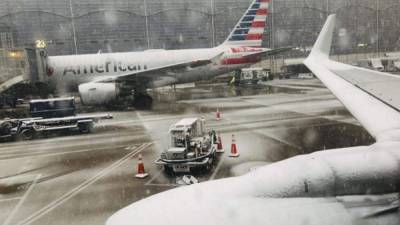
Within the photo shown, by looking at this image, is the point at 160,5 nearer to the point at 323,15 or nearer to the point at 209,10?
the point at 209,10

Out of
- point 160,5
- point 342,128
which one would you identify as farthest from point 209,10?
point 342,128

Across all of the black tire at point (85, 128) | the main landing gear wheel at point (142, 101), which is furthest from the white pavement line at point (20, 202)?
the main landing gear wheel at point (142, 101)

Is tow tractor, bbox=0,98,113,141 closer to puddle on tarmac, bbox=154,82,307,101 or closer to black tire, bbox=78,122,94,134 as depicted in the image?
black tire, bbox=78,122,94,134

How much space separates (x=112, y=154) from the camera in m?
13.0

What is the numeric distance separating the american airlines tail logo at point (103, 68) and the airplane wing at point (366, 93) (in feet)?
53.4

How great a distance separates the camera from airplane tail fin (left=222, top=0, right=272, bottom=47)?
32.1 metres

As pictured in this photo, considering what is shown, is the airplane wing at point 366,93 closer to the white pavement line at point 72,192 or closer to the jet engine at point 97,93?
the white pavement line at point 72,192

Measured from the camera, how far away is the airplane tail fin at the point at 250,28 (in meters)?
32.1

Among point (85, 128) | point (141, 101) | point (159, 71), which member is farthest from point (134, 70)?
point (85, 128)

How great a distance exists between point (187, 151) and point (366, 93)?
514cm

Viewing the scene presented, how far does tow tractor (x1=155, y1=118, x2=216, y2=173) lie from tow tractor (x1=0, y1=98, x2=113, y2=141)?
6.65 meters

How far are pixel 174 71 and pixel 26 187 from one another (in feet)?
53.8

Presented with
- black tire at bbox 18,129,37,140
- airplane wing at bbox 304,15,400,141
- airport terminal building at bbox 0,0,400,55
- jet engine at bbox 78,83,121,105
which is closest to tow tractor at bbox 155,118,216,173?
airplane wing at bbox 304,15,400,141

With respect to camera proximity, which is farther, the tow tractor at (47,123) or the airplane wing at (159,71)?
the airplane wing at (159,71)
